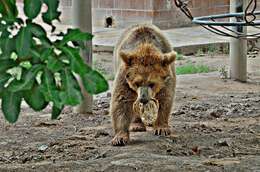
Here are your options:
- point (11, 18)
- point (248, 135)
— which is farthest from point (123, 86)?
point (11, 18)

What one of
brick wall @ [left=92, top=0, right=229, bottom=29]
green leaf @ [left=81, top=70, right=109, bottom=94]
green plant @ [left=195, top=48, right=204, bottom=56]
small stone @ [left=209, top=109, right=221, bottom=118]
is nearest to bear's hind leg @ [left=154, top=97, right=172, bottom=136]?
small stone @ [left=209, top=109, right=221, bottom=118]

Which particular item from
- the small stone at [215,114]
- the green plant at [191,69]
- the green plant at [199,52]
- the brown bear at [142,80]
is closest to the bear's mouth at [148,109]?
the brown bear at [142,80]

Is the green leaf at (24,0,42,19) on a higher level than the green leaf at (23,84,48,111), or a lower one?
higher

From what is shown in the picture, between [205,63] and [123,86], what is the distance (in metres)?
5.53

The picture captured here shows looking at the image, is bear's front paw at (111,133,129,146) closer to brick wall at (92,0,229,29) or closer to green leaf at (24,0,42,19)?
green leaf at (24,0,42,19)

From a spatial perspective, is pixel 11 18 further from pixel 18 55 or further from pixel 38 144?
pixel 38 144

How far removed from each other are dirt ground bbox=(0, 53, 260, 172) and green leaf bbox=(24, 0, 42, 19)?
2.76 meters

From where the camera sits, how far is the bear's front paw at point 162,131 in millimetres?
5598

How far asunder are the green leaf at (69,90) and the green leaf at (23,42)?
11cm

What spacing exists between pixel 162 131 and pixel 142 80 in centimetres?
63

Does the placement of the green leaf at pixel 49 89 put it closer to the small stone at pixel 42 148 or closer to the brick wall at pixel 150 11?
the small stone at pixel 42 148

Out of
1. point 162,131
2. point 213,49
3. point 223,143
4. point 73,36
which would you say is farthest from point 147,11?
point 73,36

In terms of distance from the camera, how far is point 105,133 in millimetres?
5824

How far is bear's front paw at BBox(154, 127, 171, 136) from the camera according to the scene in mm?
5598
